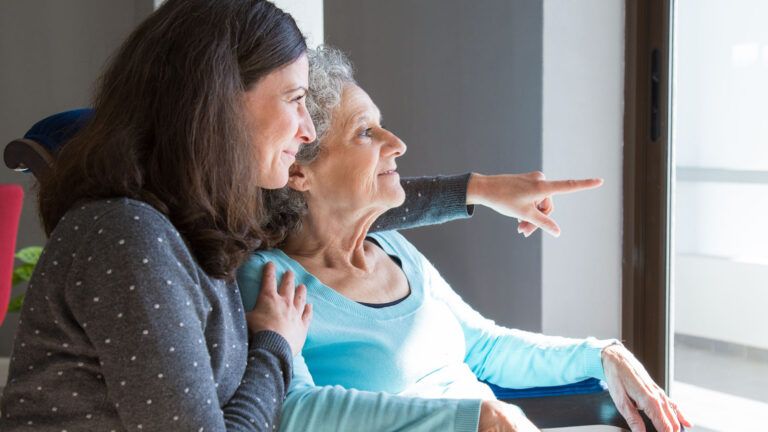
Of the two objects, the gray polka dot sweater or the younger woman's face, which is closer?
the gray polka dot sweater

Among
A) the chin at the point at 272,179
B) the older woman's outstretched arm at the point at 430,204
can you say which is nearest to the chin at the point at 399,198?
the older woman's outstretched arm at the point at 430,204

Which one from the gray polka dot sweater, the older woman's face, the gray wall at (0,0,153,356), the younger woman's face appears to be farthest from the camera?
the gray wall at (0,0,153,356)

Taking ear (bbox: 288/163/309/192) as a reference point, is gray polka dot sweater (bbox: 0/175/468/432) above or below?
below

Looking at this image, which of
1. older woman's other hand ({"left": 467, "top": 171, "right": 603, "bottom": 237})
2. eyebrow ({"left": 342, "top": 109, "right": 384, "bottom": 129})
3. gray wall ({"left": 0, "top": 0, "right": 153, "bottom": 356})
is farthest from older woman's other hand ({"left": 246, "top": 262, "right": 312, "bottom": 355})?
gray wall ({"left": 0, "top": 0, "right": 153, "bottom": 356})

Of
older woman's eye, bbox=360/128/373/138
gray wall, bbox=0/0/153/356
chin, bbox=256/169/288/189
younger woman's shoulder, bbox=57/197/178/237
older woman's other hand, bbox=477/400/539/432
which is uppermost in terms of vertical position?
gray wall, bbox=0/0/153/356

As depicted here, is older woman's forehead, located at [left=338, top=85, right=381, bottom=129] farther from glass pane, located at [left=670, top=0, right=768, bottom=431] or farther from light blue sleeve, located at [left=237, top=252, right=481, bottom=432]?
glass pane, located at [left=670, top=0, right=768, bottom=431]

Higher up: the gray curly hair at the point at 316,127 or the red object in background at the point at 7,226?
the gray curly hair at the point at 316,127

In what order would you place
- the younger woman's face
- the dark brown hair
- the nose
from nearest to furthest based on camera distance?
the dark brown hair < the younger woman's face < the nose

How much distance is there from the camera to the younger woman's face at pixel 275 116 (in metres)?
1.32

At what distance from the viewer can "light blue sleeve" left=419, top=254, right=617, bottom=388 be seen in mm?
1825

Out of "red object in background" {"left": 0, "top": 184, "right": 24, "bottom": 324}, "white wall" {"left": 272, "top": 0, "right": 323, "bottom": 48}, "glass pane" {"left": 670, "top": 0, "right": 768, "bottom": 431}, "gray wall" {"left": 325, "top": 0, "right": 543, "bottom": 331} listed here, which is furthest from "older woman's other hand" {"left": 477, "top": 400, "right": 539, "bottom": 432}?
"red object in background" {"left": 0, "top": 184, "right": 24, "bottom": 324}

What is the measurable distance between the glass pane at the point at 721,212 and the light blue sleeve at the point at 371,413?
5.09 feet

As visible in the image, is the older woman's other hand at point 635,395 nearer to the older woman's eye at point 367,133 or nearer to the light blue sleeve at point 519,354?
the light blue sleeve at point 519,354

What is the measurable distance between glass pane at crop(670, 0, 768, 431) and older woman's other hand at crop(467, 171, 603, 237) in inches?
39.1
